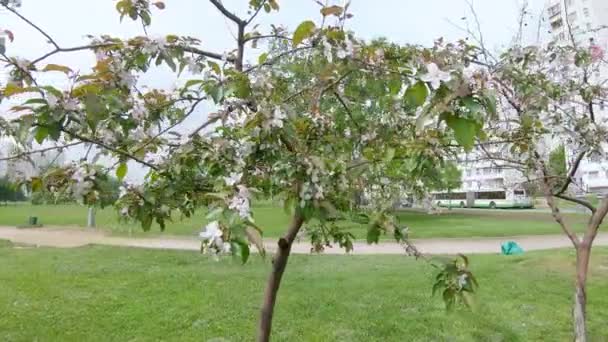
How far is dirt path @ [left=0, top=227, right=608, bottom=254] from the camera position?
35.2 ft

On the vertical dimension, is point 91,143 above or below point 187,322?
above

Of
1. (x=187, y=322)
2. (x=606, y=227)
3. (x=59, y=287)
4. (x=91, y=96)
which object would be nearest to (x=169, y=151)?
(x=91, y=96)

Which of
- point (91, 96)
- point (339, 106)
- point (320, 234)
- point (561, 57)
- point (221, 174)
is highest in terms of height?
point (561, 57)

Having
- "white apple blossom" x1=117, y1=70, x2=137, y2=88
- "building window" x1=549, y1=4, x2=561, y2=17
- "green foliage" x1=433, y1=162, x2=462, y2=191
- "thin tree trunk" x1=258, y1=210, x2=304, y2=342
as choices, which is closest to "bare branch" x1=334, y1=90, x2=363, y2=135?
"green foliage" x1=433, y1=162, x2=462, y2=191

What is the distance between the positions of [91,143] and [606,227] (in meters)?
18.9

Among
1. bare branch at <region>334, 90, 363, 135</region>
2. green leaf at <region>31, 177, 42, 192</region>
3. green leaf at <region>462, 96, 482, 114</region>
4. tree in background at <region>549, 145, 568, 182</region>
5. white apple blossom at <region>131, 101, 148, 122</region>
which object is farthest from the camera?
tree in background at <region>549, 145, 568, 182</region>

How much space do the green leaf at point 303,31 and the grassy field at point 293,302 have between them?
276cm

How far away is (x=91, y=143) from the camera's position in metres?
1.38

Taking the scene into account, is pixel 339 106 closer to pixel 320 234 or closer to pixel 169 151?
pixel 320 234

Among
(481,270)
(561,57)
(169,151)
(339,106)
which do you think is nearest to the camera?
(169,151)

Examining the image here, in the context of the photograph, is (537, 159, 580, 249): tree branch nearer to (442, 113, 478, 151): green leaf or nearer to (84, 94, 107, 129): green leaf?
(442, 113, 478, 151): green leaf

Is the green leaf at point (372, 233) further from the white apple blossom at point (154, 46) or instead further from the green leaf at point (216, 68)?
the white apple blossom at point (154, 46)

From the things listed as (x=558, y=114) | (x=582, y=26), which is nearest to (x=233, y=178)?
(x=558, y=114)

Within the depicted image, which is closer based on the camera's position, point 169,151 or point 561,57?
point 169,151
